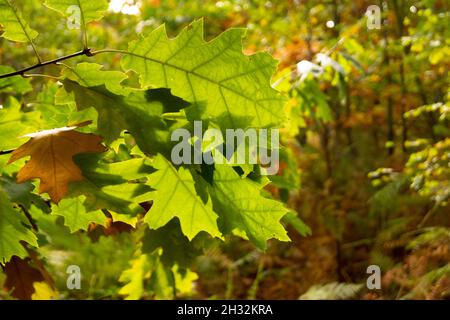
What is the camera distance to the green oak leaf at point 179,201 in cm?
104

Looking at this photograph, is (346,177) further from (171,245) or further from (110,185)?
(110,185)

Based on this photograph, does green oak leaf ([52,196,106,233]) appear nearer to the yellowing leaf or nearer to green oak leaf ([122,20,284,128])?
green oak leaf ([122,20,284,128])

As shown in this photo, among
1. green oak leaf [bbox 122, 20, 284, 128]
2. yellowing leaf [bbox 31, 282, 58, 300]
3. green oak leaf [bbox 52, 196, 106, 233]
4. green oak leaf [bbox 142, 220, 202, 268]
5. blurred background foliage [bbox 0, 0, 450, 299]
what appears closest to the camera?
green oak leaf [bbox 122, 20, 284, 128]

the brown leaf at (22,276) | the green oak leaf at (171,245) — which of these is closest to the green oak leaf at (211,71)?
the green oak leaf at (171,245)

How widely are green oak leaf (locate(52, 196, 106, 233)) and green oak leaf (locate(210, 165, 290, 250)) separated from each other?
Result: 0.31m

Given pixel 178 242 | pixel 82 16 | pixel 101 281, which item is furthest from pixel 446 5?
pixel 82 16

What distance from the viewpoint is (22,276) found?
1.58 metres

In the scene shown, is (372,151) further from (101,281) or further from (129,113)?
(129,113)

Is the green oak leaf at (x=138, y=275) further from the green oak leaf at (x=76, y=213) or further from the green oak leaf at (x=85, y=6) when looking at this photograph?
the green oak leaf at (x=85, y=6)

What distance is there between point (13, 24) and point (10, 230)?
1.26 feet

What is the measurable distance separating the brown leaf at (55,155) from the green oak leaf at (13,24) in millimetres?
254

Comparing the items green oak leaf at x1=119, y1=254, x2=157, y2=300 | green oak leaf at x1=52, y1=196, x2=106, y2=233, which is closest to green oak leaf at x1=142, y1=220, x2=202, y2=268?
green oak leaf at x1=52, y1=196, x2=106, y2=233

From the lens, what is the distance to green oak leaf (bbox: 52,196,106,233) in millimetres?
1190

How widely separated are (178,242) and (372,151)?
21.0 ft
